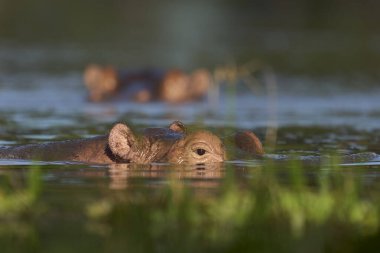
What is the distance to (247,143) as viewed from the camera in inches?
322

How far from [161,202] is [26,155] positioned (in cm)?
303

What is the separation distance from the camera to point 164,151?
26.2ft

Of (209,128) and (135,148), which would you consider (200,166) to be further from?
(209,128)

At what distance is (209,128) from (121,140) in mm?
3055

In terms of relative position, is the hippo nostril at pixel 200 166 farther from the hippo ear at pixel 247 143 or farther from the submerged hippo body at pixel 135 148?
the hippo ear at pixel 247 143

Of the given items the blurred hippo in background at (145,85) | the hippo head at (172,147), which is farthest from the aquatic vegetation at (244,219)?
the blurred hippo in background at (145,85)

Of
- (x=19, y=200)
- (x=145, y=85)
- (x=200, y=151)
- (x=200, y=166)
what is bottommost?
(x=19, y=200)

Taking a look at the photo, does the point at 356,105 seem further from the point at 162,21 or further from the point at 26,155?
the point at 162,21

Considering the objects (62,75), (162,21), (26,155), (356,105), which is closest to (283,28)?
(162,21)

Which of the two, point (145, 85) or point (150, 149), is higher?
point (145, 85)

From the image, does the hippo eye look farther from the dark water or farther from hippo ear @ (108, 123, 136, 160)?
hippo ear @ (108, 123, 136, 160)

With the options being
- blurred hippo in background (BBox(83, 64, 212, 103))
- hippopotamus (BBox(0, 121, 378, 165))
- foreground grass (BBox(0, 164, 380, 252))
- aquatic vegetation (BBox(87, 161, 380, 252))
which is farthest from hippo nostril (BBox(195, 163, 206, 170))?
blurred hippo in background (BBox(83, 64, 212, 103))

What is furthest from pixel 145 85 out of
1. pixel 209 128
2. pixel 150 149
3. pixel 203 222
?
pixel 203 222

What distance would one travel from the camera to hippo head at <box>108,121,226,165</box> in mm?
7691
